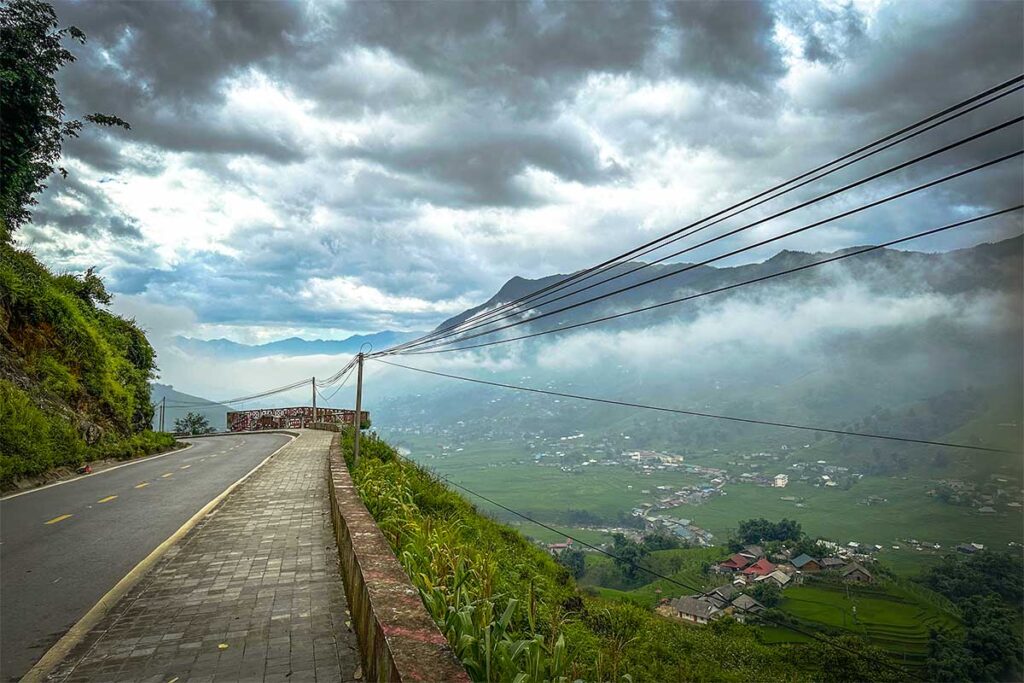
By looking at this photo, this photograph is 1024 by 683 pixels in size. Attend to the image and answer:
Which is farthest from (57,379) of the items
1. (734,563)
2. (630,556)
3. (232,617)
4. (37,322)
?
(734,563)

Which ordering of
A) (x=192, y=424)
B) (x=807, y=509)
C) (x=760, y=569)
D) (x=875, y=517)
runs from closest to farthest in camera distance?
1. (x=192, y=424)
2. (x=760, y=569)
3. (x=875, y=517)
4. (x=807, y=509)

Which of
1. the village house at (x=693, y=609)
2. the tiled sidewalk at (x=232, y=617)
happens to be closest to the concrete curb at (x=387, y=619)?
the tiled sidewalk at (x=232, y=617)

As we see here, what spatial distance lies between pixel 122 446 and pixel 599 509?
390 feet

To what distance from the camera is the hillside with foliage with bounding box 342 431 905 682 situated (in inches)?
172

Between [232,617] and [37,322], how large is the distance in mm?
19674

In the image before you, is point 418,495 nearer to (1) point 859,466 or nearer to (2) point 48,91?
(2) point 48,91

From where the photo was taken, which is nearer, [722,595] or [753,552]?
[722,595]

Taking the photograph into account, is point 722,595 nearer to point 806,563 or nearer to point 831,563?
point 806,563

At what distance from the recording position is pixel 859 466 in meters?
174

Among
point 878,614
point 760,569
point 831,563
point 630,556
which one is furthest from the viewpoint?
point 831,563

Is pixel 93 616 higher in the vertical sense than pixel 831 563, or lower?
higher

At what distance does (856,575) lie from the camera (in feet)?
217

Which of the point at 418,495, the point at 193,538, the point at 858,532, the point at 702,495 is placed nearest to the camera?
the point at 193,538

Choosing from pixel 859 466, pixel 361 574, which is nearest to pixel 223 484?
pixel 361 574
